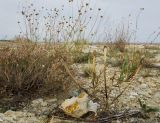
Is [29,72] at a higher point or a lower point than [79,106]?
higher

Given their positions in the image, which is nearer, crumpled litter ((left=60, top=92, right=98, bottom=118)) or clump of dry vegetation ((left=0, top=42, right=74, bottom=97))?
crumpled litter ((left=60, top=92, right=98, bottom=118))

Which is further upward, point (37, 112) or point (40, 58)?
point (40, 58)

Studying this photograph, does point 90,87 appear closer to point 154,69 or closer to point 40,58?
point 40,58

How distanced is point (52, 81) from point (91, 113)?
2.73 feet

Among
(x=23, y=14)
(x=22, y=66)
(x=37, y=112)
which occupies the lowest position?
(x=37, y=112)

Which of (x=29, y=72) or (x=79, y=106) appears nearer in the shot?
(x=79, y=106)

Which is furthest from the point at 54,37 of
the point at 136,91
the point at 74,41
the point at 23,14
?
the point at 136,91

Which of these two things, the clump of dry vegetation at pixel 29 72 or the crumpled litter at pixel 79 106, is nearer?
the crumpled litter at pixel 79 106

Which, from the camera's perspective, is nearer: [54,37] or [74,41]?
[54,37]

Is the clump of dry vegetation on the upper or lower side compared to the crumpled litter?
upper

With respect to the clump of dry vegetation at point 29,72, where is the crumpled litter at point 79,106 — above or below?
below

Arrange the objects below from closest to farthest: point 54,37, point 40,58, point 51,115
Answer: point 51,115 → point 40,58 → point 54,37

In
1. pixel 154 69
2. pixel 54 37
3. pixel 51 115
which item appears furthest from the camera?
pixel 154 69

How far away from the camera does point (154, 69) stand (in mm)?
7012
